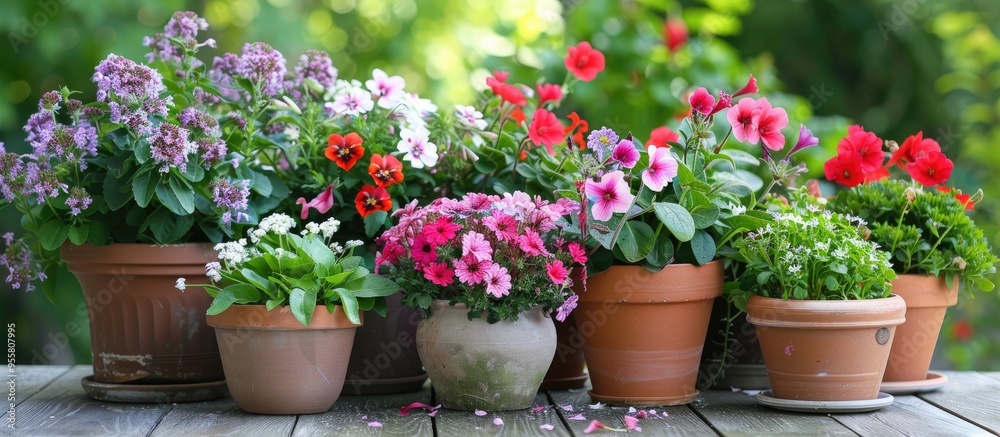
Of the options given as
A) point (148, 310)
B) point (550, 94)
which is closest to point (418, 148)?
point (550, 94)

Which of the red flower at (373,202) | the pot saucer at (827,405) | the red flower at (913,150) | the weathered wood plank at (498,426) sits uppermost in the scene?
the red flower at (913,150)

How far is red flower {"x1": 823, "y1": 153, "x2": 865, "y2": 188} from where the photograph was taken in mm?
2066

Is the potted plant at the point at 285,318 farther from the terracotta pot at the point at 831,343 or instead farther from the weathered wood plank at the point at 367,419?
the terracotta pot at the point at 831,343

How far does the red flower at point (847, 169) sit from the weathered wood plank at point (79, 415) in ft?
5.35

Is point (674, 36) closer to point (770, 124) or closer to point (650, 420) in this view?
point (770, 124)

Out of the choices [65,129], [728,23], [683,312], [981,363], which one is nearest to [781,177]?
[683,312]

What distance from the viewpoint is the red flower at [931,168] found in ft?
6.81

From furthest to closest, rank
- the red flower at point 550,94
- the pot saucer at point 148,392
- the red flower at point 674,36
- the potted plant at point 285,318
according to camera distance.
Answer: the red flower at point 674,36 → the red flower at point 550,94 → the pot saucer at point 148,392 → the potted plant at point 285,318

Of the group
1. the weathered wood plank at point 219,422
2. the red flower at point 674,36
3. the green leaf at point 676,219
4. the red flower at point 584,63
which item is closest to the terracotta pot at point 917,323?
the green leaf at point 676,219

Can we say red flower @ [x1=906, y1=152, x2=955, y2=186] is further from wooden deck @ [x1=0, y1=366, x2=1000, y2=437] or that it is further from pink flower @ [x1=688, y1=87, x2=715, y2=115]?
pink flower @ [x1=688, y1=87, x2=715, y2=115]

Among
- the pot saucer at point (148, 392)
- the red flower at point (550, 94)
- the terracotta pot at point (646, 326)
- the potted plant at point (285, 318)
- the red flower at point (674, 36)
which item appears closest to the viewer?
the potted plant at point (285, 318)

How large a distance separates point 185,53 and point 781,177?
1374 mm

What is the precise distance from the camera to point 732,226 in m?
1.91

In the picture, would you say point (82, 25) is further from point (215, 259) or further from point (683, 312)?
point (683, 312)
